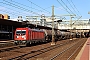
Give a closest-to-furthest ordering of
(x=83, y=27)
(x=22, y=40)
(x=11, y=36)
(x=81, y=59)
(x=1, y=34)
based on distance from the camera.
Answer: (x=81, y=59)
(x=22, y=40)
(x=1, y=34)
(x=11, y=36)
(x=83, y=27)

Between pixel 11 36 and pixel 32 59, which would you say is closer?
pixel 32 59

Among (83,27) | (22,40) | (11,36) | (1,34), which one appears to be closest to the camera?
(22,40)

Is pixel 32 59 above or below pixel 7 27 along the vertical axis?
below

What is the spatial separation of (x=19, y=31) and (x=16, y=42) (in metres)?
1.81

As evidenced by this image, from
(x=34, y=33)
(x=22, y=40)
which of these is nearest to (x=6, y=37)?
(x=34, y=33)

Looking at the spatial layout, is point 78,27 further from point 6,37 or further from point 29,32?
point 29,32

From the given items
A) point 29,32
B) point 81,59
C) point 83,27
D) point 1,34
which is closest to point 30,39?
point 29,32

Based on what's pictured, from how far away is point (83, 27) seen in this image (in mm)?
92875

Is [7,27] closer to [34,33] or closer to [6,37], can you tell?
[6,37]

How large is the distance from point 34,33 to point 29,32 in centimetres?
341

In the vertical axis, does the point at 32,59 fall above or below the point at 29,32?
below

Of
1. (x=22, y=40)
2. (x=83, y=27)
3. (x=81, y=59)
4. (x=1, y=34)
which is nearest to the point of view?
(x=81, y=59)

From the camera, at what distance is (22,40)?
31.7 m

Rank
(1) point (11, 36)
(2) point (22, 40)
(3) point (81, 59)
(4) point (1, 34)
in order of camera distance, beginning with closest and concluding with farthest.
→ (3) point (81, 59)
(2) point (22, 40)
(4) point (1, 34)
(1) point (11, 36)
